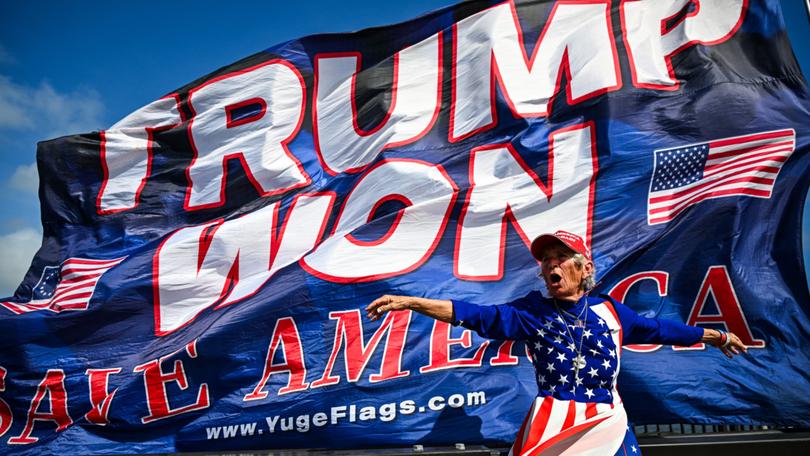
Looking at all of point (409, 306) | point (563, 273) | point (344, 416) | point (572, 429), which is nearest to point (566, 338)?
point (563, 273)

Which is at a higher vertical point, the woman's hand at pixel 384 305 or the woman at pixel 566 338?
the woman's hand at pixel 384 305

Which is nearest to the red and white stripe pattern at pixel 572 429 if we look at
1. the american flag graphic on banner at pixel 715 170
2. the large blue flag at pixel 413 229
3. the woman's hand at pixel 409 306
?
the woman's hand at pixel 409 306

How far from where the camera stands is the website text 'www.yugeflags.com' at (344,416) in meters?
4.60

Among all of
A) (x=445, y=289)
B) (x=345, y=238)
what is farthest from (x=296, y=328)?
(x=445, y=289)

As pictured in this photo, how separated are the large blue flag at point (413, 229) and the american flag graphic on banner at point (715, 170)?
0.06 feet

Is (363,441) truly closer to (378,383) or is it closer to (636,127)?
(378,383)

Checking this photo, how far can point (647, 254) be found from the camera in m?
4.61

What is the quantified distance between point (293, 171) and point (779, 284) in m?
4.11

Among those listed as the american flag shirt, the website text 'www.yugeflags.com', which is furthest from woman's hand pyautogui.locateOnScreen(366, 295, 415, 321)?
the website text 'www.yugeflags.com'

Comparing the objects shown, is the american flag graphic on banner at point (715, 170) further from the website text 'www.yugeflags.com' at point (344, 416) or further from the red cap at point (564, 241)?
the website text 'www.yugeflags.com' at point (344, 416)

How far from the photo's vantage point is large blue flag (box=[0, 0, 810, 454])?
445 cm

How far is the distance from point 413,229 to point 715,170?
88.6 inches

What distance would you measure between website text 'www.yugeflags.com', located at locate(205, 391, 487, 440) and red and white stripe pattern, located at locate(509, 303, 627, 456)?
1.46 m

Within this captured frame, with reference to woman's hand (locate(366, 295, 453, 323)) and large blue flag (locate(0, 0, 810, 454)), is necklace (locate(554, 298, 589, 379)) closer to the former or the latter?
woman's hand (locate(366, 295, 453, 323))
